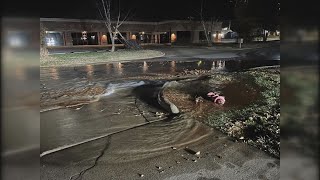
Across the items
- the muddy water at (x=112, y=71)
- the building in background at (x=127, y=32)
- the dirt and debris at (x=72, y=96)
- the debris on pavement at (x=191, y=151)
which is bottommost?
the debris on pavement at (x=191, y=151)

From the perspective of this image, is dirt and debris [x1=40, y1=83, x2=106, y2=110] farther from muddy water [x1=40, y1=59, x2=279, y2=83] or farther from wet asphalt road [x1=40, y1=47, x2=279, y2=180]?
muddy water [x1=40, y1=59, x2=279, y2=83]

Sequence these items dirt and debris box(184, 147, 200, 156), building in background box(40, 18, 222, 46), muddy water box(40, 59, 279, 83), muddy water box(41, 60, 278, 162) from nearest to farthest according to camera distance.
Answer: dirt and debris box(184, 147, 200, 156), muddy water box(41, 60, 278, 162), muddy water box(40, 59, 279, 83), building in background box(40, 18, 222, 46)

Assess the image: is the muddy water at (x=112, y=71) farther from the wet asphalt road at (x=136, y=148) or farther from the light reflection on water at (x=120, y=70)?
the wet asphalt road at (x=136, y=148)

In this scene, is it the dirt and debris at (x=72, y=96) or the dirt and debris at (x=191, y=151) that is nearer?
the dirt and debris at (x=191, y=151)

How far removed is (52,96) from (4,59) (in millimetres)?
8913

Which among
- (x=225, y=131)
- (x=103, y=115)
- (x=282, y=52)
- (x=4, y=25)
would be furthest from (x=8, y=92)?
(x=103, y=115)

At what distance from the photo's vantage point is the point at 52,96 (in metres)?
9.29

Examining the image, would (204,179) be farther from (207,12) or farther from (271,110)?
(207,12)

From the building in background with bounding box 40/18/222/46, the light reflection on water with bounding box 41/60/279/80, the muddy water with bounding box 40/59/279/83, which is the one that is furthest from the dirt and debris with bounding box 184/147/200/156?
the building in background with bounding box 40/18/222/46

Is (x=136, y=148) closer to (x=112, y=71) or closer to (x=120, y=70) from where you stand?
(x=112, y=71)

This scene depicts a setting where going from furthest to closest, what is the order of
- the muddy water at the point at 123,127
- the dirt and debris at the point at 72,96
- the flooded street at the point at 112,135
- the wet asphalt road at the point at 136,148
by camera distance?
the dirt and debris at the point at 72,96 < the muddy water at the point at 123,127 < the flooded street at the point at 112,135 < the wet asphalt road at the point at 136,148

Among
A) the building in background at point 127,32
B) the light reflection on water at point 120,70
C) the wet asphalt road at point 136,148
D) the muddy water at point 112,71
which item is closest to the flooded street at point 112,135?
the wet asphalt road at point 136,148

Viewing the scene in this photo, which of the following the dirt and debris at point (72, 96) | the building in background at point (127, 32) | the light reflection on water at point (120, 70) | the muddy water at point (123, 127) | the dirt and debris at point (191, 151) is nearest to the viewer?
the dirt and debris at point (191, 151)

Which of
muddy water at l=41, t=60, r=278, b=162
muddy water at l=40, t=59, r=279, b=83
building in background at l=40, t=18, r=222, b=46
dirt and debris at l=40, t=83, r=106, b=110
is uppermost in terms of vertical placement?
building in background at l=40, t=18, r=222, b=46
